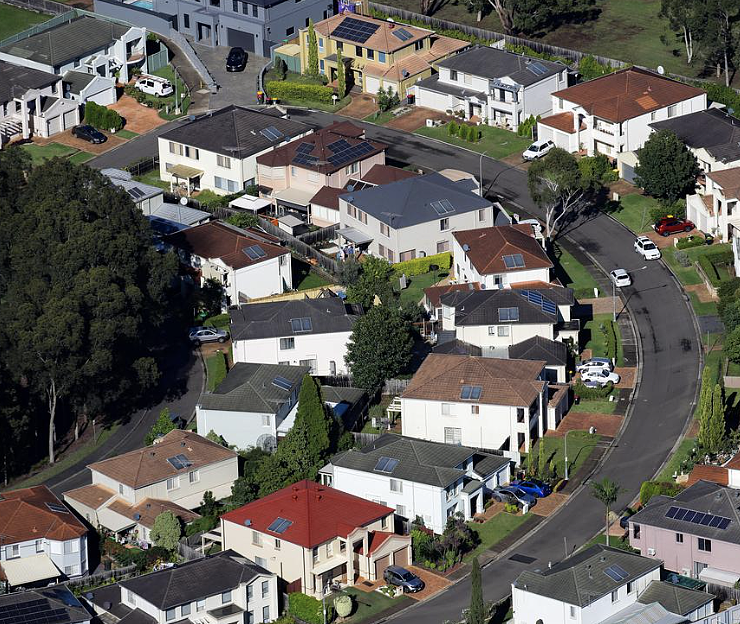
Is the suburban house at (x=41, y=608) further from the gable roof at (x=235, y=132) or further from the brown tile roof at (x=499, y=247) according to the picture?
the gable roof at (x=235, y=132)

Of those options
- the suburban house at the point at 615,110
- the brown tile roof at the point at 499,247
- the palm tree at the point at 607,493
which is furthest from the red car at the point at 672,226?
the palm tree at the point at 607,493

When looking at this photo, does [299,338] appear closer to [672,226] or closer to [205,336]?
[205,336]

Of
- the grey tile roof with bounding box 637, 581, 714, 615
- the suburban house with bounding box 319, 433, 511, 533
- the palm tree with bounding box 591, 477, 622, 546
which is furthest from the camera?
the suburban house with bounding box 319, 433, 511, 533

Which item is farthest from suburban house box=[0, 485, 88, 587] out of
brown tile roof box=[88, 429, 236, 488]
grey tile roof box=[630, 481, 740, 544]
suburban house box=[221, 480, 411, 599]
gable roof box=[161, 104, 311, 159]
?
gable roof box=[161, 104, 311, 159]

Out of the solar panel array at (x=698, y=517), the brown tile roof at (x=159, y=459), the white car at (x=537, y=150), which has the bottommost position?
the brown tile roof at (x=159, y=459)

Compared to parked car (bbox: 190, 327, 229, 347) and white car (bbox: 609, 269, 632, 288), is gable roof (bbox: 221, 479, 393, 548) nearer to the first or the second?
parked car (bbox: 190, 327, 229, 347)

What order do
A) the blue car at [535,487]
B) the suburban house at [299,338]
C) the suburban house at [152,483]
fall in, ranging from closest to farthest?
1. the blue car at [535,487]
2. the suburban house at [152,483]
3. the suburban house at [299,338]

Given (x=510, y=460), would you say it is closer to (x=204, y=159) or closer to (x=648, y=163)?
(x=648, y=163)

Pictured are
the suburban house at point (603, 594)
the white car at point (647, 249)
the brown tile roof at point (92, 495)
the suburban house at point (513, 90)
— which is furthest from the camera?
the suburban house at point (513, 90)

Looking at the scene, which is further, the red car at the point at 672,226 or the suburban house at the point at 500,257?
the red car at the point at 672,226
